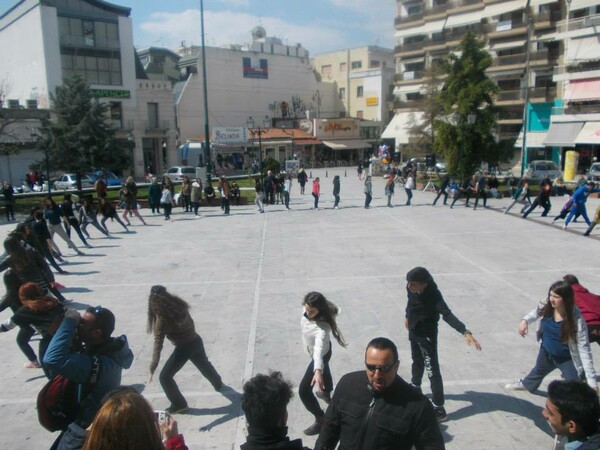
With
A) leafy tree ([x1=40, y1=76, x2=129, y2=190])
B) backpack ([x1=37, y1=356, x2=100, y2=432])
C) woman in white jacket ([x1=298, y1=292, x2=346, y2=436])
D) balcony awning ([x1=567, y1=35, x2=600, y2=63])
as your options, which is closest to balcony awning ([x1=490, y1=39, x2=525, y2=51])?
balcony awning ([x1=567, y1=35, x2=600, y2=63])

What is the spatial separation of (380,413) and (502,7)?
51.8m

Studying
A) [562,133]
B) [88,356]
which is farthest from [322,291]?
[562,133]

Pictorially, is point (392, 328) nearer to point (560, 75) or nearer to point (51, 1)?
point (560, 75)

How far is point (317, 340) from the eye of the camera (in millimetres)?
4730

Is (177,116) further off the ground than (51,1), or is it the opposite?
(51,1)

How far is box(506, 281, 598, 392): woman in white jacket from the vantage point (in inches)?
189

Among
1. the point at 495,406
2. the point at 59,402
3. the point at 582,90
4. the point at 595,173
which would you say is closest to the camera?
the point at 59,402

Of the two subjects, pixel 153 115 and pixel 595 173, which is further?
pixel 153 115

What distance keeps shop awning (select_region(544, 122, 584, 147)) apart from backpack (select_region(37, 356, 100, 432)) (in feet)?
137

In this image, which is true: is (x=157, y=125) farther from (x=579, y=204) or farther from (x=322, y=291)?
(x=322, y=291)

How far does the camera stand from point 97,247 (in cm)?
1518

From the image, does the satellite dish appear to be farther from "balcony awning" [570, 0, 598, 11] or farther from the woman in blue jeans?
the woman in blue jeans

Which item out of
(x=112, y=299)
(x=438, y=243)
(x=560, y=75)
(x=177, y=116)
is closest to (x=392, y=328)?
(x=112, y=299)

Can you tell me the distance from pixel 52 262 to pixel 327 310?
8.57 m
